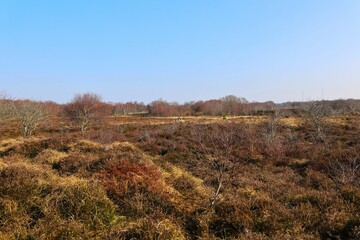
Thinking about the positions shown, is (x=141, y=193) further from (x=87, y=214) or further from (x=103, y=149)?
(x=103, y=149)

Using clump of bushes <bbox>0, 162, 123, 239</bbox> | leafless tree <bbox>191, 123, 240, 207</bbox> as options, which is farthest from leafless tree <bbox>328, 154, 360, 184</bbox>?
clump of bushes <bbox>0, 162, 123, 239</bbox>

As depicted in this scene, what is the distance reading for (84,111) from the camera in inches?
1391

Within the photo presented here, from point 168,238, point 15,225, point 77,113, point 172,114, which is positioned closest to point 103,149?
point 15,225

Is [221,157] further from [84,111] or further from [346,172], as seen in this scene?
[84,111]

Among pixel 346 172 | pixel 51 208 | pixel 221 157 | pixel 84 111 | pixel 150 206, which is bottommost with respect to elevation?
pixel 346 172

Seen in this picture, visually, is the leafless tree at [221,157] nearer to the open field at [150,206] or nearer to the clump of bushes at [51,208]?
the open field at [150,206]

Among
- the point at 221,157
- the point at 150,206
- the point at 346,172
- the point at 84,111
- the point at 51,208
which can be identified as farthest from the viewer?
the point at 84,111

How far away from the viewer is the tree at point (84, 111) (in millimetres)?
34938

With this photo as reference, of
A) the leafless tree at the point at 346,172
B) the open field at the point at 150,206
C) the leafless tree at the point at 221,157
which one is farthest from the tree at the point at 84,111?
the leafless tree at the point at 346,172

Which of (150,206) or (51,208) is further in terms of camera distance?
(150,206)

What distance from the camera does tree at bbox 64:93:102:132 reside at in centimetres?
3494

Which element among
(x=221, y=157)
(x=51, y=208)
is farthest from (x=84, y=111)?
(x=51, y=208)

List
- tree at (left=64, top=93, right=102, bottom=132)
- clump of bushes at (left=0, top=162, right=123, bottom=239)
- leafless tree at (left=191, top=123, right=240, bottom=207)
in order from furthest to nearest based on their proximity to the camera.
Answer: tree at (left=64, top=93, right=102, bottom=132)
leafless tree at (left=191, top=123, right=240, bottom=207)
clump of bushes at (left=0, top=162, right=123, bottom=239)

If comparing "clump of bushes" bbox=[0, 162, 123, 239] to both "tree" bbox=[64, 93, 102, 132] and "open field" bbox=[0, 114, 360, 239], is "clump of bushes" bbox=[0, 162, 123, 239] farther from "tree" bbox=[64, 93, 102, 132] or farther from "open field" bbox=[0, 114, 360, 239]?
"tree" bbox=[64, 93, 102, 132]
